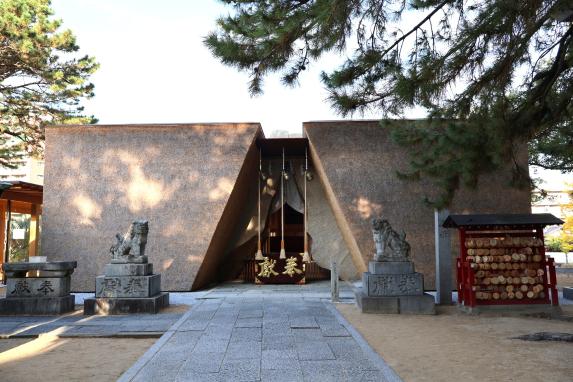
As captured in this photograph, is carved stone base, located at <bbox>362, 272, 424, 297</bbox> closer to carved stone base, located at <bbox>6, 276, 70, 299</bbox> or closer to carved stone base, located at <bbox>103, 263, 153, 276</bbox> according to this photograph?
carved stone base, located at <bbox>103, 263, 153, 276</bbox>

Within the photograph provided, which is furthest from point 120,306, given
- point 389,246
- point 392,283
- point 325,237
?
point 325,237

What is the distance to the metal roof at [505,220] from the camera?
267 inches

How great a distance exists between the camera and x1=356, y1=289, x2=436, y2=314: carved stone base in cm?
664

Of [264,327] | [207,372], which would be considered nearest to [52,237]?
[264,327]

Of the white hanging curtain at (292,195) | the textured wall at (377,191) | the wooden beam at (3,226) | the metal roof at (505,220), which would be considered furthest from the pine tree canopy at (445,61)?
the wooden beam at (3,226)

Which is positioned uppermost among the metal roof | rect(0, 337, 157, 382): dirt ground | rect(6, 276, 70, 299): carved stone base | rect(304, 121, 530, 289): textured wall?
rect(304, 121, 530, 289): textured wall

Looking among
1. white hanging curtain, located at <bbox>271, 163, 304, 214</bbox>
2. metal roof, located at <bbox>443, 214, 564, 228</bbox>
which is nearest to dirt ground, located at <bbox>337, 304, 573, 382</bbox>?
metal roof, located at <bbox>443, 214, 564, 228</bbox>

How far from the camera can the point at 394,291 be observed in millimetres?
6801

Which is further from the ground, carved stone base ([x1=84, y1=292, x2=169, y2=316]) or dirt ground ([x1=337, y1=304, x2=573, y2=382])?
carved stone base ([x1=84, y1=292, x2=169, y2=316])

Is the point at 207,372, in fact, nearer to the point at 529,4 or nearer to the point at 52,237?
the point at 529,4

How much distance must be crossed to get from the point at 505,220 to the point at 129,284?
6.17 meters

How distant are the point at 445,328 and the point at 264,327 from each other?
2.37 metres

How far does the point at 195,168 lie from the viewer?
935 centimetres

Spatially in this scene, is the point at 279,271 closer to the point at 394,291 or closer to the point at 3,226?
the point at 394,291
